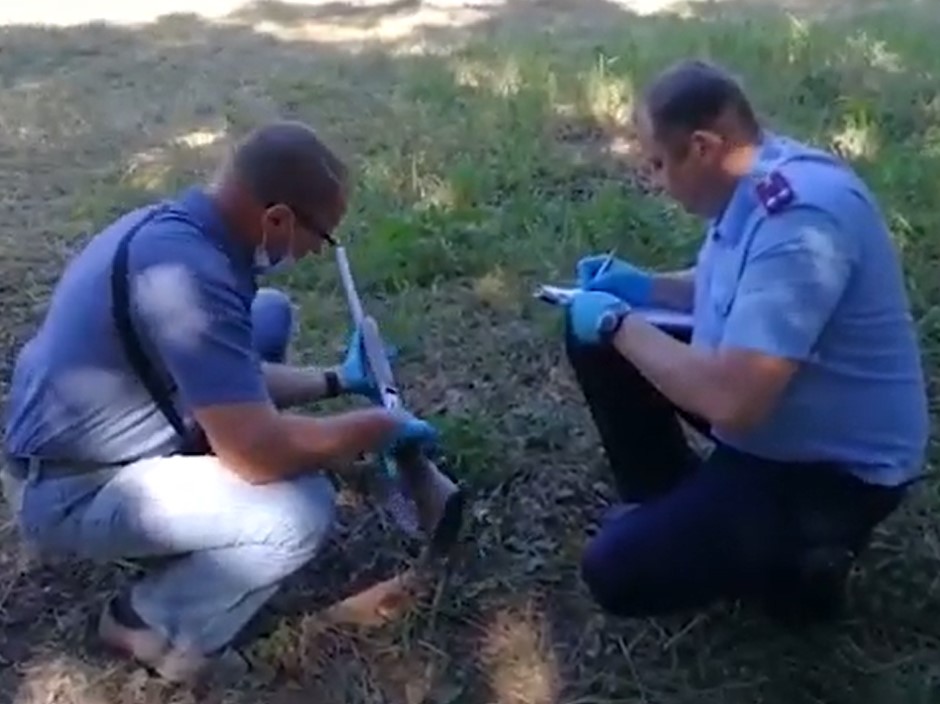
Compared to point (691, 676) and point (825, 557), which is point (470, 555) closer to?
point (691, 676)

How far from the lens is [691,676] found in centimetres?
285

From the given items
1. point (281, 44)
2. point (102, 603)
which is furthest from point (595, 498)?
point (281, 44)

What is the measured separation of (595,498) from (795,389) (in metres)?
0.77

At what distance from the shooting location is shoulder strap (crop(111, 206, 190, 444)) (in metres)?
2.62

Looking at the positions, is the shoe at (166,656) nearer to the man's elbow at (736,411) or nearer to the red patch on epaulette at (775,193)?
the man's elbow at (736,411)

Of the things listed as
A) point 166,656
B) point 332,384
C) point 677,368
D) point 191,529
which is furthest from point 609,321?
point 166,656

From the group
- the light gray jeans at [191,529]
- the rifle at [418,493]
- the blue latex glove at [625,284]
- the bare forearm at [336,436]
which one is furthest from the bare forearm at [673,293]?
the light gray jeans at [191,529]

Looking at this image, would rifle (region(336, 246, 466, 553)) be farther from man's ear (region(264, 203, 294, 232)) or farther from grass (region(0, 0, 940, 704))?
man's ear (region(264, 203, 294, 232))

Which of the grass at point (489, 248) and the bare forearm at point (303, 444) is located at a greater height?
the bare forearm at point (303, 444)

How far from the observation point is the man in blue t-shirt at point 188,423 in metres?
2.59

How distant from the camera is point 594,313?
9.25 feet

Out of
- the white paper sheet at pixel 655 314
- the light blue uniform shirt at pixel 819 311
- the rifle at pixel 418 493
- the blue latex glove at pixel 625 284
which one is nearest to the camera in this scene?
the light blue uniform shirt at pixel 819 311

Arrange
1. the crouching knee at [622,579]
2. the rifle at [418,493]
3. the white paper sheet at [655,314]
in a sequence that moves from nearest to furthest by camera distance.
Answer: the crouching knee at [622,579] < the rifle at [418,493] < the white paper sheet at [655,314]

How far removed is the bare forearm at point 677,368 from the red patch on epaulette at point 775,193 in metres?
0.25
